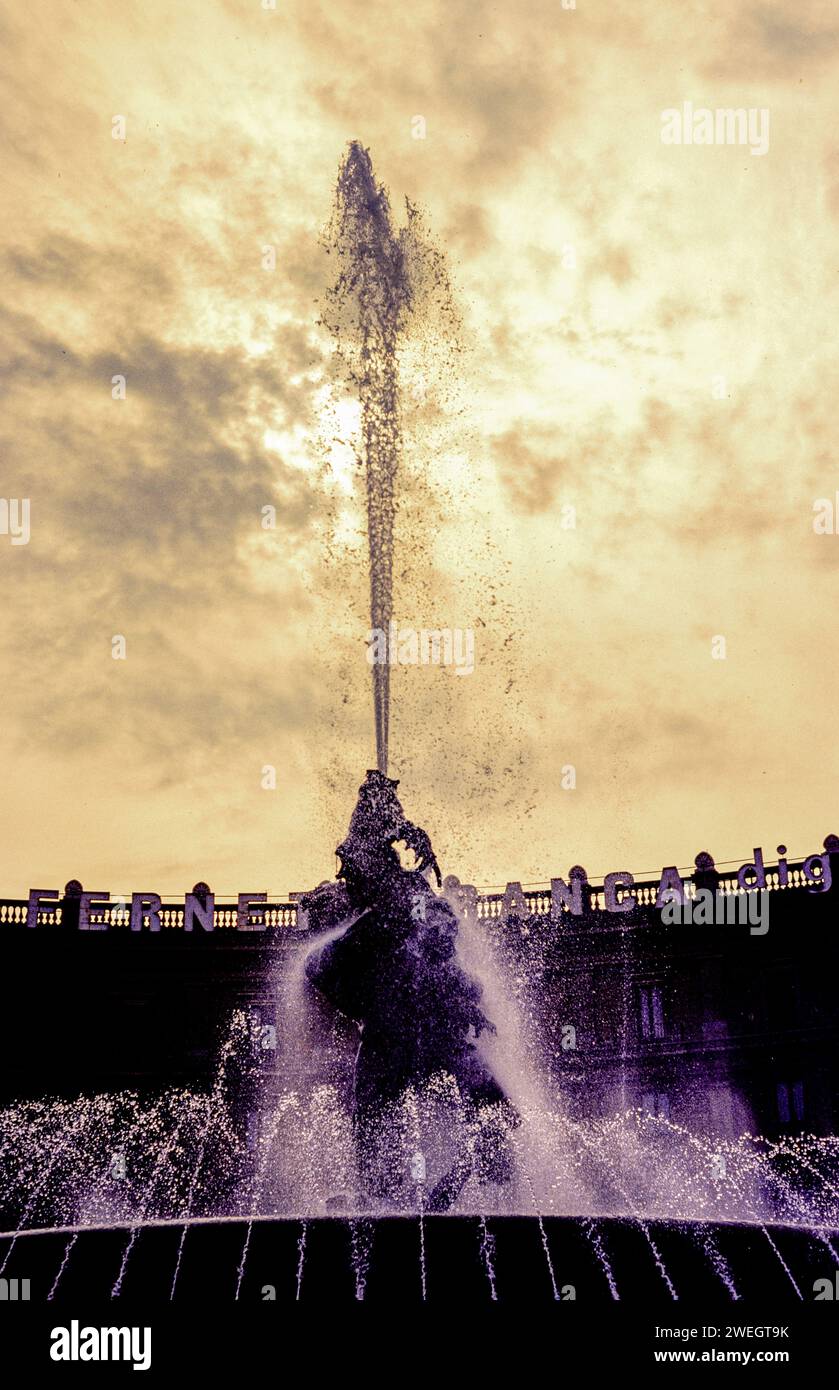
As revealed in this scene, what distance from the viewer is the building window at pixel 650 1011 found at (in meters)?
Result: 38.2

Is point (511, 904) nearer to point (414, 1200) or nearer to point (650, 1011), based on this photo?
point (650, 1011)

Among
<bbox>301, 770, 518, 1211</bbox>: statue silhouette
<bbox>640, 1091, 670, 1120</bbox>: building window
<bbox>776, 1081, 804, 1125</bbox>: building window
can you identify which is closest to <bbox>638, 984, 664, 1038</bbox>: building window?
<bbox>640, 1091, 670, 1120</bbox>: building window

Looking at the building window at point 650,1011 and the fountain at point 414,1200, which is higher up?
the building window at point 650,1011

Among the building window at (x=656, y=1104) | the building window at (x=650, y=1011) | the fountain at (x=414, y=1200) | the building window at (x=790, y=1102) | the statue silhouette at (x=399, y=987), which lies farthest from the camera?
the building window at (x=650, y=1011)

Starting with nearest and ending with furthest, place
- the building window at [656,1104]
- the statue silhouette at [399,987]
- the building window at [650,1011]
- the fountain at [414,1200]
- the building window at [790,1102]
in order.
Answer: the fountain at [414,1200]
the statue silhouette at [399,987]
the building window at [790,1102]
the building window at [656,1104]
the building window at [650,1011]

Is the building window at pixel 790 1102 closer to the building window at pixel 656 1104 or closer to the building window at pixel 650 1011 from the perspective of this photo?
the building window at pixel 656 1104

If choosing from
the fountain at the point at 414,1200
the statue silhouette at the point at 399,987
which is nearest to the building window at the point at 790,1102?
the fountain at the point at 414,1200

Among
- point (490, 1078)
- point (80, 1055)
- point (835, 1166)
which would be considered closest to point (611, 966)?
point (835, 1166)

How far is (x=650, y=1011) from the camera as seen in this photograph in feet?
126

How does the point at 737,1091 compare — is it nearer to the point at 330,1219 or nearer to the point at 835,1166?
the point at 835,1166

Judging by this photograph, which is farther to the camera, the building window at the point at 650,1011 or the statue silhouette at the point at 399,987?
the building window at the point at 650,1011

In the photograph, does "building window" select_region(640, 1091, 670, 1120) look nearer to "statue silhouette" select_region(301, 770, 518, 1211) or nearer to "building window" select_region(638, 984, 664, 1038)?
"building window" select_region(638, 984, 664, 1038)

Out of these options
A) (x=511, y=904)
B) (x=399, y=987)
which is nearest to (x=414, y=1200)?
(x=399, y=987)
